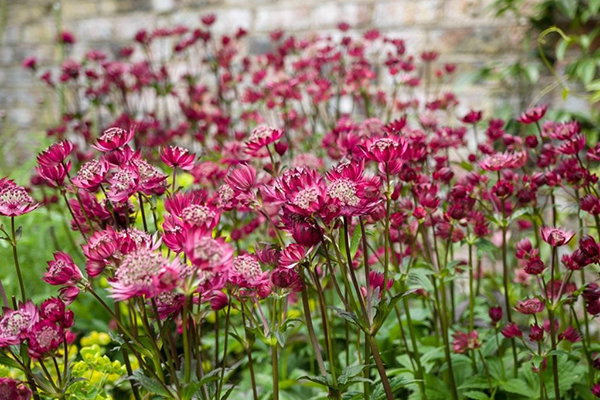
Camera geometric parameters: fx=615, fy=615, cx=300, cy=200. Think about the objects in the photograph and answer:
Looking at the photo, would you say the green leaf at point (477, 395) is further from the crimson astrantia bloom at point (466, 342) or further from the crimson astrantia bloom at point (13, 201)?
the crimson astrantia bloom at point (13, 201)

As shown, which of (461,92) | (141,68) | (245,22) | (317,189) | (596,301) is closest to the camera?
(317,189)

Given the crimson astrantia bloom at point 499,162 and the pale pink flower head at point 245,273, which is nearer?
the pale pink flower head at point 245,273

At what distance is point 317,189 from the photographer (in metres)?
0.73

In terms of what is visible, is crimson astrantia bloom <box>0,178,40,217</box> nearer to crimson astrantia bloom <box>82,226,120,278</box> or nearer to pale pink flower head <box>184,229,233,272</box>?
crimson astrantia bloom <box>82,226,120,278</box>

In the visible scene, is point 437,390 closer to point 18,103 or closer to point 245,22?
point 245,22

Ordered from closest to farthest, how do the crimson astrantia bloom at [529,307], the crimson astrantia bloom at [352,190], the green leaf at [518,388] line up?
the crimson astrantia bloom at [352,190]
the crimson astrantia bloom at [529,307]
the green leaf at [518,388]

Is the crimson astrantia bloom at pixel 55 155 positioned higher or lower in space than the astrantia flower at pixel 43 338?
higher

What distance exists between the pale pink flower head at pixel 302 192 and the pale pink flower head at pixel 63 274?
0.27 metres

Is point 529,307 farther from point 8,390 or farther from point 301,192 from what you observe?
point 8,390

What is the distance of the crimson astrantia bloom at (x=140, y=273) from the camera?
2.05 feet

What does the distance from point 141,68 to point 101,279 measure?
898 mm

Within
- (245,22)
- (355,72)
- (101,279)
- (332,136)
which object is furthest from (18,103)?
(332,136)

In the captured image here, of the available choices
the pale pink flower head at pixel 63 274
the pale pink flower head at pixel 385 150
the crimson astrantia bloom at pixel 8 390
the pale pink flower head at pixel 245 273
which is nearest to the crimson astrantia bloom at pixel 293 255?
the pale pink flower head at pixel 245 273

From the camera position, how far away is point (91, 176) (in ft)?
2.67
